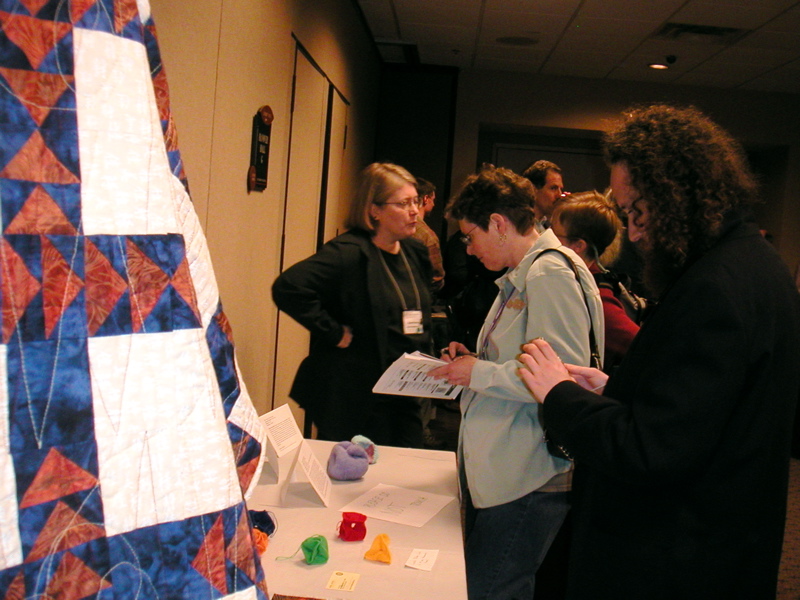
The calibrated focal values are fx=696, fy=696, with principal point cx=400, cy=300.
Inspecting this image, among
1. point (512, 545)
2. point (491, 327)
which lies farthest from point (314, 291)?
point (512, 545)

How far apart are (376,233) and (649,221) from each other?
1553mm

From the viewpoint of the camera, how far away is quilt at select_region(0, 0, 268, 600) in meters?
0.46

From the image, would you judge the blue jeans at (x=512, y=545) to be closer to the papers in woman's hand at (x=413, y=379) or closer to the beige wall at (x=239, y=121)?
the papers in woman's hand at (x=413, y=379)

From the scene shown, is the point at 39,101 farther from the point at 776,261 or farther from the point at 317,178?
the point at 317,178

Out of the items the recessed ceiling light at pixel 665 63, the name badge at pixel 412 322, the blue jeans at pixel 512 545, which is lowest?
the blue jeans at pixel 512 545

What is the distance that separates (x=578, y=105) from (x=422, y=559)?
21.2 ft

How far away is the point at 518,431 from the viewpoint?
1707 millimetres

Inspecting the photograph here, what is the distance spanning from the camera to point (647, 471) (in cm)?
105

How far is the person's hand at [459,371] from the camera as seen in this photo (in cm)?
178

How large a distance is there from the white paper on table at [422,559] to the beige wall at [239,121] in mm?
1188

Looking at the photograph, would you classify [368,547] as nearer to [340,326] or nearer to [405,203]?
[340,326]

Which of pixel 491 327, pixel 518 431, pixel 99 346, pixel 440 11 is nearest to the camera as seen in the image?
pixel 99 346

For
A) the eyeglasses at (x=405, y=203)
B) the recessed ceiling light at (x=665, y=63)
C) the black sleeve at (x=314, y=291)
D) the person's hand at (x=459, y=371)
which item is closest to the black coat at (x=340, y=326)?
the black sleeve at (x=314, y=291)

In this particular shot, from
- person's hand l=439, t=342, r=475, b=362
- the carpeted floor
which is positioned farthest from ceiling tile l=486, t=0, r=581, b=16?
person's hand l=439, t=342, r=475, b=362
